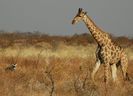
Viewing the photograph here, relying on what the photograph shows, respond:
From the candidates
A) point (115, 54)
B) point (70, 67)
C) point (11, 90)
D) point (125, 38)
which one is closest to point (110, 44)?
point (115, 54)

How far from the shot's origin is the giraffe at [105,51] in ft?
38.0

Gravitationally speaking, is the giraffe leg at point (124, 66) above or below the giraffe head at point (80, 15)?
below

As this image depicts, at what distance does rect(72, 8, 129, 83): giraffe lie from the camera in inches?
456

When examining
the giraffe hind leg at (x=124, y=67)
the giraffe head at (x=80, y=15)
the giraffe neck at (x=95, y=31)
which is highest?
the giraffe head at (x=80, y=15)

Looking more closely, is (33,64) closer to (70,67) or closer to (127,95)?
(70,67)

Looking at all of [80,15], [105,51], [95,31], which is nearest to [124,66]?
[105,51]

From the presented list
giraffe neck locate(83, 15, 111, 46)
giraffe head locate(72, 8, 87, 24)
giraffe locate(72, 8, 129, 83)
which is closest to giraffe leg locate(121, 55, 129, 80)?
giraffe locate(72, 8, 129, 83)

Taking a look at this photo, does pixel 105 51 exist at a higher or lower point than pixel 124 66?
higher

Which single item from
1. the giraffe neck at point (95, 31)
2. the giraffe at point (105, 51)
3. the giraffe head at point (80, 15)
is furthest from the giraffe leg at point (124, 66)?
the giraffe head at point (80, 15)

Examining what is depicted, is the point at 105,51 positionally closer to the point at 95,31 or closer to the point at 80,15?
the point at 95,31

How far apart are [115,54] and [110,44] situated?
27cm

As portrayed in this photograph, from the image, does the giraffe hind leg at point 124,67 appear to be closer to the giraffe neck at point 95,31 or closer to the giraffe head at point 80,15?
the giraffe neck at point 95,31

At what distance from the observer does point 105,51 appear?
457 inches

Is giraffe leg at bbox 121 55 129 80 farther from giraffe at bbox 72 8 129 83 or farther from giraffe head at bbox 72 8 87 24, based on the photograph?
giraffe head at bbox 72 8 87 24
